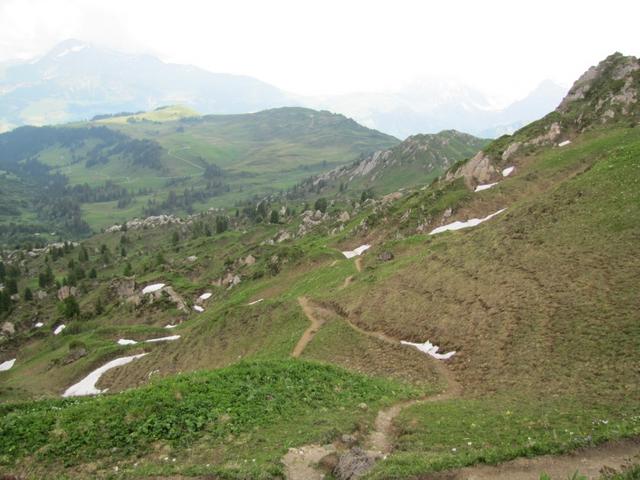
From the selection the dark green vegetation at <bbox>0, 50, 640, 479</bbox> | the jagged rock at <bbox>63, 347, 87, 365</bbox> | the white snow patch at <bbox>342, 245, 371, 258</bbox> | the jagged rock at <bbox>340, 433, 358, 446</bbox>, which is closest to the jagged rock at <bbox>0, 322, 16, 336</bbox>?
the jagged rock at <bbox>63, 347, 87, 365</bbox>

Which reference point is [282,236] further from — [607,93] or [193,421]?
[193,421]

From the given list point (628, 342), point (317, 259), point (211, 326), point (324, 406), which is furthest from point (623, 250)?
point (317, 259)

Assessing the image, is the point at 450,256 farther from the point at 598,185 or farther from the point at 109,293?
the point at 109,293

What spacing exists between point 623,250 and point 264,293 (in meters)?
55.6

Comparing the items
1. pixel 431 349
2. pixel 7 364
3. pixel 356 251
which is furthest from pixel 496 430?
pixel 7 364

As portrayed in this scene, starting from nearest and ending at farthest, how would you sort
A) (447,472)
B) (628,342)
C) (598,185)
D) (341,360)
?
(447,472)
(628,342)
(341,360)
(598,185)

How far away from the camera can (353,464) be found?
60.5 feet

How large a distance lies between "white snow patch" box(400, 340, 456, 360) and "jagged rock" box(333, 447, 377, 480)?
1579cm

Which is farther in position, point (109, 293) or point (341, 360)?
point (109, 293)

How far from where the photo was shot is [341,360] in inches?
1522

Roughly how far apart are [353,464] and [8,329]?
464ft

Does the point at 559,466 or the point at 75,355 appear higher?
the point at 559,466

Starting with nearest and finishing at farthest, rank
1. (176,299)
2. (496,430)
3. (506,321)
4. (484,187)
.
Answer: (496,430)
(506,321)
(484,187)
(176,299)

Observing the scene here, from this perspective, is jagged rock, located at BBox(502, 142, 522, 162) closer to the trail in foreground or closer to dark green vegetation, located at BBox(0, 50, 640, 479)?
dark green vegetation, located at BBox(0, 50, 640, 479)
